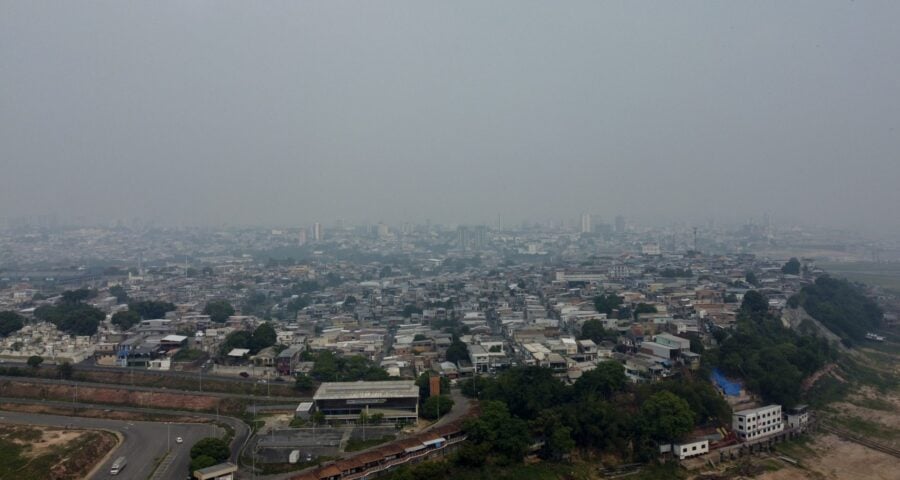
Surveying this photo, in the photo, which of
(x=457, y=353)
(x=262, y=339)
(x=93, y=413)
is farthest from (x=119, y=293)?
(x=457, y=353)

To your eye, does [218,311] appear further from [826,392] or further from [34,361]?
[826,392]

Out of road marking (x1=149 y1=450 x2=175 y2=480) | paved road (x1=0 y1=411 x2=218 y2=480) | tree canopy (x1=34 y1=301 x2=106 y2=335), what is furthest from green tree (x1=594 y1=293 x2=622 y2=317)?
tree canopy (x1=34 y1=301 x2=106 y2=335)

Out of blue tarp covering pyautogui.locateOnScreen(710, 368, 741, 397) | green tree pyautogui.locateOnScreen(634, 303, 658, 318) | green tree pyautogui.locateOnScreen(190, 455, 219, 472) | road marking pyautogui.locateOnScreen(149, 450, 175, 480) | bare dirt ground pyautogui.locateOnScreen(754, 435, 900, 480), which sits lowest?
bare dirt ground pyautogui.locateOnScreen(754, 435, 900, 480)

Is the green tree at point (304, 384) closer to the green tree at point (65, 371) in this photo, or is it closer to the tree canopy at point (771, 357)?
the green tree at point (65, 371)

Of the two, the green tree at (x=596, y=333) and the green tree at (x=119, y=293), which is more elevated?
the green tree at (x=596, y=333)

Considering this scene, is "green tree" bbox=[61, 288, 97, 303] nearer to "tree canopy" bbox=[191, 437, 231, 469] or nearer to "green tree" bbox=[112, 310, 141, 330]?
"green tree" bbox=[112, 310, 141, 330]

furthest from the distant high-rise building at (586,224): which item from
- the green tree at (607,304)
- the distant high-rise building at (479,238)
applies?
the green tree at (607,304)

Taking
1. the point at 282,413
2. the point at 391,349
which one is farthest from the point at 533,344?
the point at 282,413
